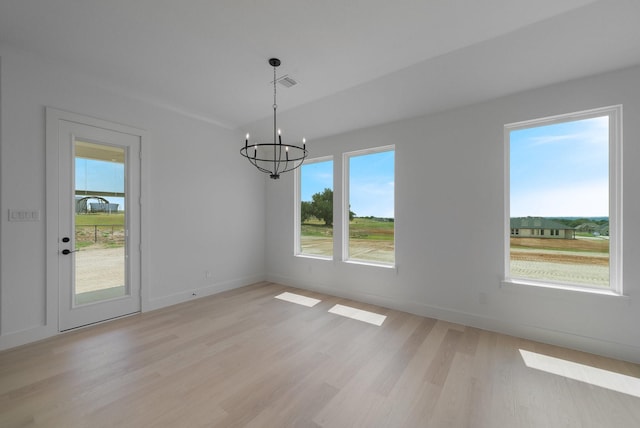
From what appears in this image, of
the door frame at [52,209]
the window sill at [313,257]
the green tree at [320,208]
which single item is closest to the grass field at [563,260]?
the green tree at [320,208]

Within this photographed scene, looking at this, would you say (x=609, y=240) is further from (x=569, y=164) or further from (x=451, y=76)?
(x=451, y=76)

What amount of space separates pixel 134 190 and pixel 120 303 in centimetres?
156

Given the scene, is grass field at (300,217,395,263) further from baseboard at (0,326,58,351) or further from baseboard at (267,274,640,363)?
baseboard at (0,326,58,351)

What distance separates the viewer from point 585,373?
90.8 inches

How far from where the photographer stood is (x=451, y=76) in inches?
115

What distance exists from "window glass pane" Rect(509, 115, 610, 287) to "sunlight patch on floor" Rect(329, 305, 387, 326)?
175 centimetres

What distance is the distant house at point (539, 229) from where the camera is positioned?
298cm

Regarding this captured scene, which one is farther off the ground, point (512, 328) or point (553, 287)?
point (553, 287)

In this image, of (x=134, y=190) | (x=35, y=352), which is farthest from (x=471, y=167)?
(x=35, y=352)

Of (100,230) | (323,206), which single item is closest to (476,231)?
(323,206)

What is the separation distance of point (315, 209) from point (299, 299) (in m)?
1.69

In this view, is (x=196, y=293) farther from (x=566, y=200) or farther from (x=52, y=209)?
(x=566, y=200)

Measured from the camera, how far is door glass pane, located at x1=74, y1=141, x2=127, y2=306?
3232 mm

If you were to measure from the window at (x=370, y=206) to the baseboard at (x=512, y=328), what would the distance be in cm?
62
